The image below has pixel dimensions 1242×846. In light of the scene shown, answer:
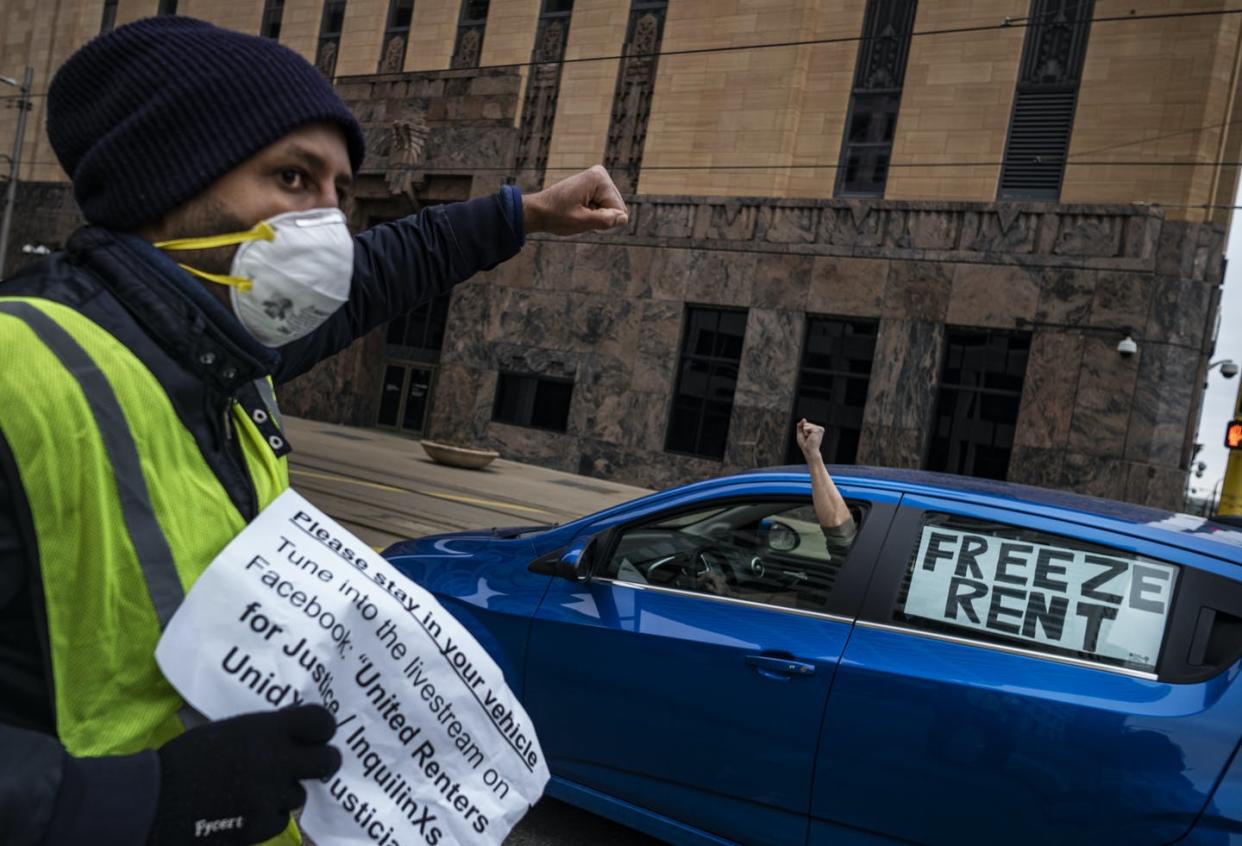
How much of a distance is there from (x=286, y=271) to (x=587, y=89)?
70.7ft

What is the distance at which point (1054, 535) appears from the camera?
2928 millimetres

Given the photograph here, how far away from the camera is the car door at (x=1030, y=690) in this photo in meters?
2.53

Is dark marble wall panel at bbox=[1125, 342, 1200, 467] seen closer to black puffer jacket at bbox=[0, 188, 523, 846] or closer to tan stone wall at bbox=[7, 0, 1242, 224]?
tan stone wall at bbox=[7, 0, 1242, 224]

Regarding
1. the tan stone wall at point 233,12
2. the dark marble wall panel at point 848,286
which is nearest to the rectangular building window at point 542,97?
the dark marble wall panel at point 848,286

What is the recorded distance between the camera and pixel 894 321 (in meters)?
17.1

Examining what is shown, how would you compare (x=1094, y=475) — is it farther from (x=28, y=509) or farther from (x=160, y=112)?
(x=28, y=509)

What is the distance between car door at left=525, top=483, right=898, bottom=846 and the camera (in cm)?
299

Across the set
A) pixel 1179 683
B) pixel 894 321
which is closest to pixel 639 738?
pixel 1179 683

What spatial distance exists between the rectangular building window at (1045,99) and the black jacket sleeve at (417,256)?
55.1ft

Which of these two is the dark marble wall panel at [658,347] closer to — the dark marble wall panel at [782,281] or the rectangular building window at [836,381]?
the dark marble wall panel at [782,281]

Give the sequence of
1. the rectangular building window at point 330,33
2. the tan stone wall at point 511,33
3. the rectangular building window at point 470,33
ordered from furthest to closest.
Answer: the rectangular building window at point 330,33, the rectangular building window at point 470,33, the tan stone wall at point 511,33

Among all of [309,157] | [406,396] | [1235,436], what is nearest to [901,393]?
[1235,436]

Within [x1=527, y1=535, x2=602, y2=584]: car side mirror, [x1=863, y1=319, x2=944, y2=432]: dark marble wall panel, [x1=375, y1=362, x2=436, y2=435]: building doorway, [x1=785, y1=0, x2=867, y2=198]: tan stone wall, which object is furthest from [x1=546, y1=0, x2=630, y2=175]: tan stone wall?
[x1=527, y1=535, x2=602, y2=584]: car side mirror

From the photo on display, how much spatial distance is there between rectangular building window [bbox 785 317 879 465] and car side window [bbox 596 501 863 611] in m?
14.1
